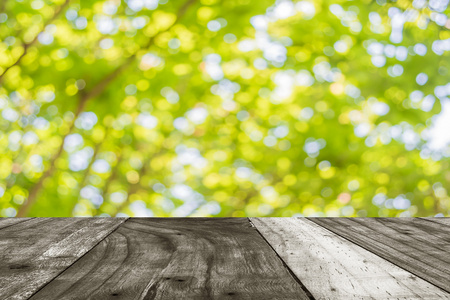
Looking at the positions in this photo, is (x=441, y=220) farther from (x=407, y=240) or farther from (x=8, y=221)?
(x=8, y=221)

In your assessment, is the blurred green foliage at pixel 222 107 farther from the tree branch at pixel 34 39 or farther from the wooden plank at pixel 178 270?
the wooden plank at pixel 178 270

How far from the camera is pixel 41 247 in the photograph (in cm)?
69

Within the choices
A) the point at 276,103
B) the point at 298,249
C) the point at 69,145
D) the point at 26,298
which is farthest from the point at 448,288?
the point at 69,145

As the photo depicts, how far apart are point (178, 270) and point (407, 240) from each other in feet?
1.36

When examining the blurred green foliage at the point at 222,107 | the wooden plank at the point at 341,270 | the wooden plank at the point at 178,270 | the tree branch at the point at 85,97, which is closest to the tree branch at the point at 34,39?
the blurred green foliage at the point at 222,107

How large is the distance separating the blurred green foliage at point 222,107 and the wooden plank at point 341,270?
1.84 metres

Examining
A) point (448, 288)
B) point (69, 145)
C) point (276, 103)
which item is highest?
point (276, 103)

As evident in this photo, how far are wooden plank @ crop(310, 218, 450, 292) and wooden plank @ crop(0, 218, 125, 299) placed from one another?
0.42 metres

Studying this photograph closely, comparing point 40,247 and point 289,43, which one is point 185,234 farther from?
point 289,43

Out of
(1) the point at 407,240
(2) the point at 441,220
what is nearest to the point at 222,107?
(2) the point at 441,220

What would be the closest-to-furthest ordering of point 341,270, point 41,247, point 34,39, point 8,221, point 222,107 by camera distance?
point 341,270 < point 41,247 < point 8,221 < point 34,39 < point 222,107

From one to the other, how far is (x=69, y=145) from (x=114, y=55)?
56 cm

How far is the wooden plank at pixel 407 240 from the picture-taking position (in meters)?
0.56

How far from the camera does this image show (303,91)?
2.56 metres
